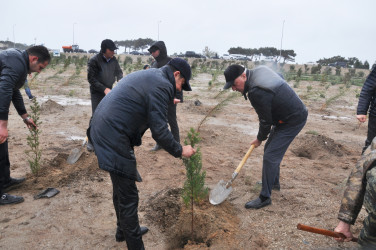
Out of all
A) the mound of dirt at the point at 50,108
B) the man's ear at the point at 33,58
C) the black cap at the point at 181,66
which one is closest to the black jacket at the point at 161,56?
the man's ear at the point at 33,58

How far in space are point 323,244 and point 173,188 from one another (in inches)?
73.9

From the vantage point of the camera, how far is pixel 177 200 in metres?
3.56

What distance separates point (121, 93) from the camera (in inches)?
91.1

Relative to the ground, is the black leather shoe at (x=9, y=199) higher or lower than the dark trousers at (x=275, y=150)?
lower

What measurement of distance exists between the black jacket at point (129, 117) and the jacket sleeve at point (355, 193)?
1311 mm

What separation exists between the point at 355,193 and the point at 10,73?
3.30m

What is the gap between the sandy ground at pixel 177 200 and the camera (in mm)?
2920

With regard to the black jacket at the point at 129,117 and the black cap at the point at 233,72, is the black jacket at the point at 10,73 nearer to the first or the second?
the black jacket at the point at 129,117

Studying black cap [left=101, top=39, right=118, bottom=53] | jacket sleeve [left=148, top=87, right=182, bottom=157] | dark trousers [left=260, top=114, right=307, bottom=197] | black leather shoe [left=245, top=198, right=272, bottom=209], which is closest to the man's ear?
black cap [left=101, top=39, right=118, bottom=53]

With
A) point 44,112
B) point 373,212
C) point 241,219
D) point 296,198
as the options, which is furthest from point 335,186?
point 44,112

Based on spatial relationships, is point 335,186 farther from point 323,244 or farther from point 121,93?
point 121,93

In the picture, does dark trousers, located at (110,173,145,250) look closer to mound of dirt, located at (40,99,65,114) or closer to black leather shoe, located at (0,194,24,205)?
black leather shoe, located at (0,194,24,205)

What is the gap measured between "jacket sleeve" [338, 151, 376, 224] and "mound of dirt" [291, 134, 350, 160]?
4.40 m

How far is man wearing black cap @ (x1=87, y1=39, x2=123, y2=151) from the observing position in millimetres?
4914
